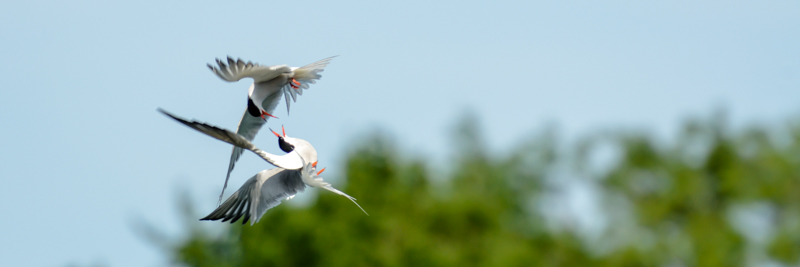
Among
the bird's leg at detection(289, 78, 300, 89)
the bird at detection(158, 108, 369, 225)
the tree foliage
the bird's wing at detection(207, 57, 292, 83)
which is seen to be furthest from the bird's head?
the tree foliage

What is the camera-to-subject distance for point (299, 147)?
2850 millimetres

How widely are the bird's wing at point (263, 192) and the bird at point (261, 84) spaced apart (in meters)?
0.07

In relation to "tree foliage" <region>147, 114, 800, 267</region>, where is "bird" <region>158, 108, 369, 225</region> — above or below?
above

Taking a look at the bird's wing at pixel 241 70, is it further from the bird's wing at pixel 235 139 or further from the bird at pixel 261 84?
the bird's wing at pixel 235 139

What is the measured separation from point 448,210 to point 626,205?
10.3 metres

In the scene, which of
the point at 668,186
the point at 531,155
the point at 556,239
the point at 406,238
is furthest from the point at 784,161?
the point at 406,238

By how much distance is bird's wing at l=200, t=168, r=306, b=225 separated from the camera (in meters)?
3.02

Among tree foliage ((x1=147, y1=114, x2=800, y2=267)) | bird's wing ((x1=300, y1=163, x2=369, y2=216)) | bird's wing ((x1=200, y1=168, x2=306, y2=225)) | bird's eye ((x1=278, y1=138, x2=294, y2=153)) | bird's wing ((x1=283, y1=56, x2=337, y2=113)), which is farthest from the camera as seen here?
tree foliage ((x1=147, y1=114, x2=800, y2=267))

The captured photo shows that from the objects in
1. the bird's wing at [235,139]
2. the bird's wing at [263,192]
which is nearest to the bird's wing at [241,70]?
the bird's wing at [263,192]

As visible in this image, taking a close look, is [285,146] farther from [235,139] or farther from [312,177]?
[235,139]

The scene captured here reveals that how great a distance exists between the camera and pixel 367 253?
2256 cm

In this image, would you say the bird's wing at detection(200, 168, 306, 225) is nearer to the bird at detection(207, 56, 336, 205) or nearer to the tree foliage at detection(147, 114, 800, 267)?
the bird at detection(207, 56, 336, 205)

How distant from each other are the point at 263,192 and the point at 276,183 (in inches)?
2.3

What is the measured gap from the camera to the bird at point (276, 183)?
2.74m
